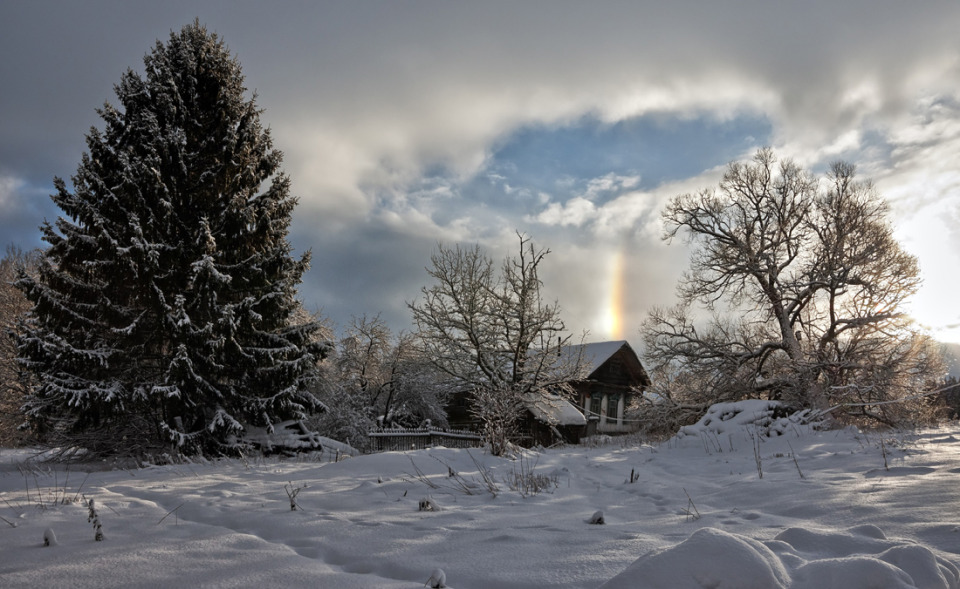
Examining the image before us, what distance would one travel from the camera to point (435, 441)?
21484 mm

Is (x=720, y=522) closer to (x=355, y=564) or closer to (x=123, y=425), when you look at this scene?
(x=355, y=564)

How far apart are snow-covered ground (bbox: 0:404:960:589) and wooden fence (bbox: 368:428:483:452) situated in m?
14.2

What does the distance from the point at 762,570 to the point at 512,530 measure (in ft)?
5.32

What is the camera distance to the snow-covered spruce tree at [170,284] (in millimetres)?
11039

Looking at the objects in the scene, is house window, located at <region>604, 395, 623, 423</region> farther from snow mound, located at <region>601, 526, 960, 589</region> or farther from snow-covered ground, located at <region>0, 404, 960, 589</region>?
snow mound, located at <region>601, 526, 960, 589</region>

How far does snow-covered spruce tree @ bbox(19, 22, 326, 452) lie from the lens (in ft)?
36.2

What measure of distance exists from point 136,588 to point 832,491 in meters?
4.56

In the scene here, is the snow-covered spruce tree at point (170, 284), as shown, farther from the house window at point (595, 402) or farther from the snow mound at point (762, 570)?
the house window at point (595, 402)

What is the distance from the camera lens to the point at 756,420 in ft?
34.1

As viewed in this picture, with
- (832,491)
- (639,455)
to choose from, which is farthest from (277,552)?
(639,455)

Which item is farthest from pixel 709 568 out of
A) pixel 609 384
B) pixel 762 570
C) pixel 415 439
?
pixel 609 384

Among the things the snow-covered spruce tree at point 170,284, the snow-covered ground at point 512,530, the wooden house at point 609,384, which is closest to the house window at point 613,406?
the wooden house at point 609,384

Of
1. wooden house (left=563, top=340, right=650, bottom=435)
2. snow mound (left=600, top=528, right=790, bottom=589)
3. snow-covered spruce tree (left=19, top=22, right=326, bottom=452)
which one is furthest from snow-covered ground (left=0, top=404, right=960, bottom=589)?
wooden house (left=563, top=340, right=650, bottom=435)

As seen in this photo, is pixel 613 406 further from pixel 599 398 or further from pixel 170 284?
pixel 170 284
